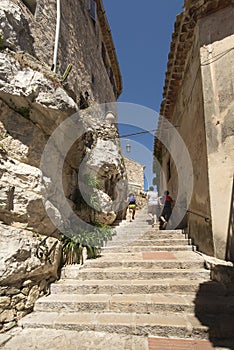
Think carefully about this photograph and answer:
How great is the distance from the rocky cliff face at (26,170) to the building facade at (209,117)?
3.50 meters

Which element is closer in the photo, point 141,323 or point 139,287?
point 141,323

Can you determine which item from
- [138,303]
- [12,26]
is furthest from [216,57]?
[138,303]

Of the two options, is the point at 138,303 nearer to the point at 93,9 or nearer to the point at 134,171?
the point at 93,9

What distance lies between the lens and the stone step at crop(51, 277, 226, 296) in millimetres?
3391

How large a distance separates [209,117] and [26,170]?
4445mm

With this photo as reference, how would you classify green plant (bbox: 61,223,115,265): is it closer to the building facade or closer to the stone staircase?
the stone staircase

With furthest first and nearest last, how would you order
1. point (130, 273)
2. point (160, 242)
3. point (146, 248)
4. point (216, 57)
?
1. point (160, 242)
2. point (146, 248)
3. point (216, 57)
4. point (130, 273)

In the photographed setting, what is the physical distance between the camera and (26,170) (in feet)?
13.7

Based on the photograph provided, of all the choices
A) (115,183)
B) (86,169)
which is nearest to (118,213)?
(115,183)

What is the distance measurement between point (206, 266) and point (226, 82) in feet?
13.7

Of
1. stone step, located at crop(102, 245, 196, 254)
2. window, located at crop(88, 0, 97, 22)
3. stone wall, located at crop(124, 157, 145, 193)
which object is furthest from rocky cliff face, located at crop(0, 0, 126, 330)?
stone wall, located at crop(124, 157, 145, 193)

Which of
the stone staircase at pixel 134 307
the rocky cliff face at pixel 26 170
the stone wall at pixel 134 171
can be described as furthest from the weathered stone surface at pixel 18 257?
the stone wall at pixel 134 171

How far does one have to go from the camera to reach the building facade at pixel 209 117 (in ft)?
12.7

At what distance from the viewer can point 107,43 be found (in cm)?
1446
